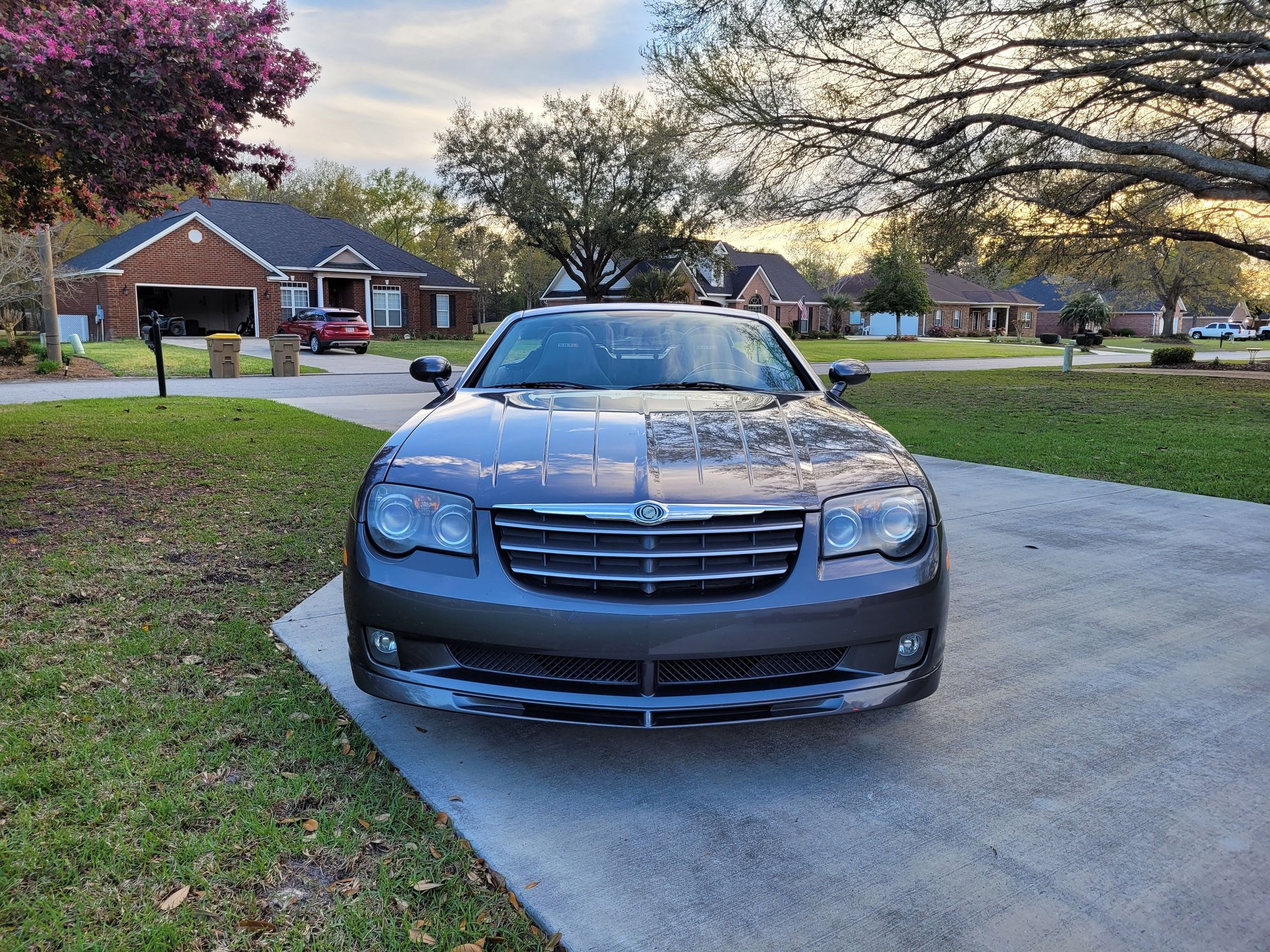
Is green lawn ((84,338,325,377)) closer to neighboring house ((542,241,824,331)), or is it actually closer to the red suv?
the red suv

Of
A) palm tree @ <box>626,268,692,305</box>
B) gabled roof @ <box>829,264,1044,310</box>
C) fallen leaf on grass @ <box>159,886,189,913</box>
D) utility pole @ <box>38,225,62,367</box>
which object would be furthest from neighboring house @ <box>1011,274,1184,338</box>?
fallen leaf on grass @ <box>159,886,189,913</box>

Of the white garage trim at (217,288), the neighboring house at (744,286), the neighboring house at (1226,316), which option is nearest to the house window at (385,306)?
the white garage trim at (217,288)

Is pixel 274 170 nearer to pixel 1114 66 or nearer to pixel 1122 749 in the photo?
Result: pixel 1122 749

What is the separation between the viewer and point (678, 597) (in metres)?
2.58

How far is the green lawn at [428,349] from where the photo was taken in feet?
95.4

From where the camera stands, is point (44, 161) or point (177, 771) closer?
point (177, 771)

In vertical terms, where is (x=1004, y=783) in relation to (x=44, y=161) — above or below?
below

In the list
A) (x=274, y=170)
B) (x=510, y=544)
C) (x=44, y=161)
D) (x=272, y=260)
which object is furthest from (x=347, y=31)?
(x=272, y=260)

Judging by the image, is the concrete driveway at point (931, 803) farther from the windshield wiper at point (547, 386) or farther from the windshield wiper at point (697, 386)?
the windshield wiper at point (697, 386)

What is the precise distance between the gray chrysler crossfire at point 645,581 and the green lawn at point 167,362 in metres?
18.8

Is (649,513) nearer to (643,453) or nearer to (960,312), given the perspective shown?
(643,453)

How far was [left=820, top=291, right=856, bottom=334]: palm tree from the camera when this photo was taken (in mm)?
67250

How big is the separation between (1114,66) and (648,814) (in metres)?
15.0

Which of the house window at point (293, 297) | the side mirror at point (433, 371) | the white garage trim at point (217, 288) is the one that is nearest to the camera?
the side mirror at point (433, 371)
